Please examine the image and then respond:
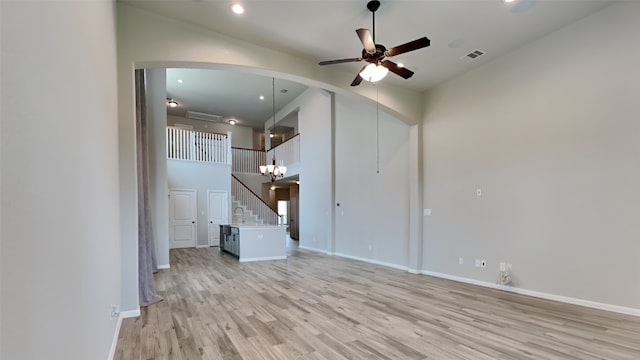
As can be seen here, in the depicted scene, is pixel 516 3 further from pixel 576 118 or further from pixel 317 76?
pixel 317 76

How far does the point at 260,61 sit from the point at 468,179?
161 inches

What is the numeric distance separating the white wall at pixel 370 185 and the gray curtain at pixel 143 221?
436 centimetres

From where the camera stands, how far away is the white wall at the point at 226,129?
13.4 m

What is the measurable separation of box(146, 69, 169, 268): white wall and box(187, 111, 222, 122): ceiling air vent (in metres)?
6.01

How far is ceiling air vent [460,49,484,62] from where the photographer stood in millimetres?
4730

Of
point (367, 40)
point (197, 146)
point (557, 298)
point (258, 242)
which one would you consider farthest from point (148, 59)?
point (197, 146)

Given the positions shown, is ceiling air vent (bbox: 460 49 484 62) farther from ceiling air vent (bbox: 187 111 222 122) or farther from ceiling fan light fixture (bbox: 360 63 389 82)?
ceiling air vent (bbox: 187 111 222 122)

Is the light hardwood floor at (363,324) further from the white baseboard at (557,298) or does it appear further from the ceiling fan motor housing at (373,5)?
the ceiling fan motor housing at (373,5)

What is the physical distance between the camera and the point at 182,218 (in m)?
10.2

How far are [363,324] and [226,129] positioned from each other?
12874mm

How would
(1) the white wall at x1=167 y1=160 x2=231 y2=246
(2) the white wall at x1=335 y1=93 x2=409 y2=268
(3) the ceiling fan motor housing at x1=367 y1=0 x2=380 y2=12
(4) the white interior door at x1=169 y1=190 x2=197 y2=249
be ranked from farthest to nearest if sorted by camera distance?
(1) the white wall at x1=167 y1=160 x2=231 y2=246, (4) the white interior door at x1=169 y1=190 x2=197 y2=249, (2) the white wall at x1=335 y1=93 x2=409 y2=268, (3) the ceiling fan motor housing at x1=367 y1=0 x2=380 y2=12

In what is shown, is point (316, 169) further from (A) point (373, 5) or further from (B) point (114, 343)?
(B) point (114, 343)

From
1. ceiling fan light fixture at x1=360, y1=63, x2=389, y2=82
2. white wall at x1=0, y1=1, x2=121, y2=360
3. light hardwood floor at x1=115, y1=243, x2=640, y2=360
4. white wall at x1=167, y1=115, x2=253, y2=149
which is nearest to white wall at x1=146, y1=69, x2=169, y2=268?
light hardwood floor at x1=115, y1=243, x2=640, y2=360

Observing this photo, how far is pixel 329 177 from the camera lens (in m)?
8.76
